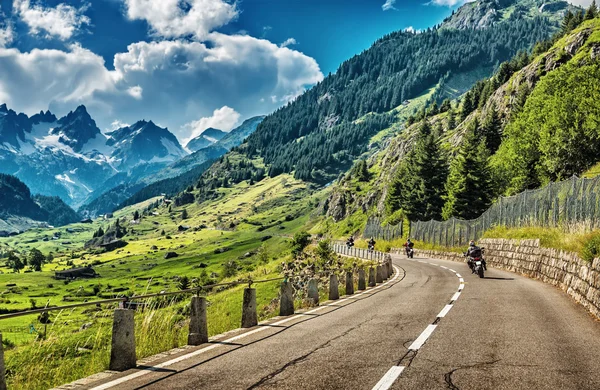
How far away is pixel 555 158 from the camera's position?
5750cm

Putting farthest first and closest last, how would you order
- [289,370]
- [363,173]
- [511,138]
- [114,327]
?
1. [363,173]
2. [511,138]
3. [114,327]
4. [289,370]

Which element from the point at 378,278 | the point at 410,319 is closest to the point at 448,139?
the point at 378,278

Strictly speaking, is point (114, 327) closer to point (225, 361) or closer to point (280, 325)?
point (225, 361)

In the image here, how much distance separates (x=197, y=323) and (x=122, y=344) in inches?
92.5

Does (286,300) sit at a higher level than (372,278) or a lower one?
higher

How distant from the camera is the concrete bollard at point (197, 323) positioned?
9742 mm

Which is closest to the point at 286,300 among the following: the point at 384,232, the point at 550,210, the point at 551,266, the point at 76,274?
the point at 551,266

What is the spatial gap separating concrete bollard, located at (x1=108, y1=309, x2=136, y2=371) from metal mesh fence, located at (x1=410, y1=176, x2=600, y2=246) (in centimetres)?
1841

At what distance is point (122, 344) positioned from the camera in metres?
7.67

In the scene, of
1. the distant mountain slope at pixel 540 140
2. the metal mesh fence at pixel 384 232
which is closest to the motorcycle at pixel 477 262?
the distant mountain slope at pixel 540 140

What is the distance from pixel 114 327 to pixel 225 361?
1.95 m

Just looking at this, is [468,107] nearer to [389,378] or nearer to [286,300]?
[286,300]

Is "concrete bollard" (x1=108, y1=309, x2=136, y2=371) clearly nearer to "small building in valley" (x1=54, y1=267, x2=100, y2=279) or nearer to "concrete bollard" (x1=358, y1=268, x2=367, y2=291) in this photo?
"concrete bollard" (x1=358, y1=268, x2=367, y2=291)

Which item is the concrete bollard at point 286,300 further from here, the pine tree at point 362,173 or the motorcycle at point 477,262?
the pine tree at point 362,173
